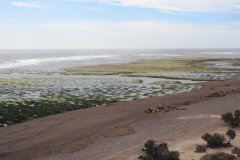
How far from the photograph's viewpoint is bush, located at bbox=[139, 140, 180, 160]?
1752 centimetres

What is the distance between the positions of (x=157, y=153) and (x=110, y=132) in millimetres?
7435

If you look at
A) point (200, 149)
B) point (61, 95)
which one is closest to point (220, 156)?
point (200, 149)

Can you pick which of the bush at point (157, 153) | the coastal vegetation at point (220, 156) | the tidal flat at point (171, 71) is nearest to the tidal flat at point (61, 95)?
the tidal flat at point (171, 71)

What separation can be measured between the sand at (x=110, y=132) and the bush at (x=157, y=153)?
0.77 meters

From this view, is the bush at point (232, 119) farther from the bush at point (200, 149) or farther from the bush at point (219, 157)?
the bush at point (219, 157)

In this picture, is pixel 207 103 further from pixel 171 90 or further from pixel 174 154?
pixel 174 154

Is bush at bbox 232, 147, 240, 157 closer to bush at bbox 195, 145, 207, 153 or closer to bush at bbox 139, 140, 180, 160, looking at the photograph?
bush at bbox 195, 145, 207, 153

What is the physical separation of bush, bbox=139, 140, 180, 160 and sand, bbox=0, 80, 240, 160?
0.77 metres

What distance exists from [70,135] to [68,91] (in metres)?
22.7

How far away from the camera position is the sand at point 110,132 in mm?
20469

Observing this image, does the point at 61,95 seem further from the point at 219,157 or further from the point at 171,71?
the point at 171,71

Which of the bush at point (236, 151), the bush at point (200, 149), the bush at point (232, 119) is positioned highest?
the bush at point (232, 119)

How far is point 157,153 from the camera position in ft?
59.0

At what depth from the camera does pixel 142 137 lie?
2303 centimetres
